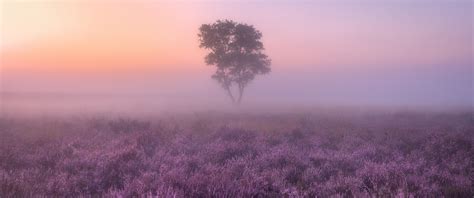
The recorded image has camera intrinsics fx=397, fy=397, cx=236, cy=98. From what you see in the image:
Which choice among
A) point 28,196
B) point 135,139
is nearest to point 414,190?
point 28,196

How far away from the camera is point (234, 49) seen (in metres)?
35.4

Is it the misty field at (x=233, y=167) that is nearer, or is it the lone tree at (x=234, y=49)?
the misty field at (x=233, y=167)

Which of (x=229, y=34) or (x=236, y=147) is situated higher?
(x=229, y=34)

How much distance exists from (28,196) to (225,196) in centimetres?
253

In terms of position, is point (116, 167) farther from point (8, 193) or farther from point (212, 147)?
point (212, 147)

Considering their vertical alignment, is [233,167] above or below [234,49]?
below

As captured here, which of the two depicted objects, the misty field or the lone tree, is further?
the lone tree

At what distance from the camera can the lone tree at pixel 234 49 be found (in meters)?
34.6

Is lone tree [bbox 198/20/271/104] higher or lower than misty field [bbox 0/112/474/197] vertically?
higher

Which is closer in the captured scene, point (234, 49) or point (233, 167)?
point (233, 167)

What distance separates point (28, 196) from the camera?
5.05 m

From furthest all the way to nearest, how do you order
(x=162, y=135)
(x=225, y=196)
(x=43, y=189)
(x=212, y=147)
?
(x=162, y=135) < (x=212, y=147) < (x=43, y=189) < (x=225, y=196)

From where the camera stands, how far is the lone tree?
3462 centimetres

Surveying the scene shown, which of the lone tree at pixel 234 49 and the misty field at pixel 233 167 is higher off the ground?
the lone tree at pixel 234 49
